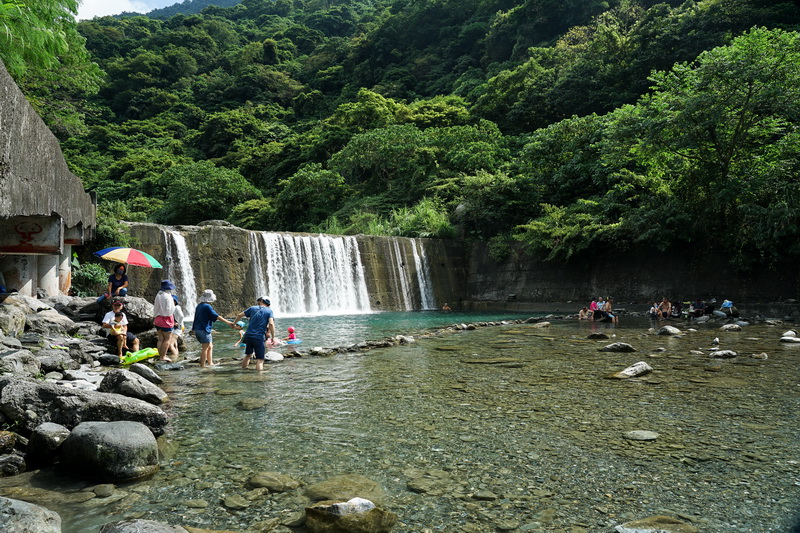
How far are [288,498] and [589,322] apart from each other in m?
14.3

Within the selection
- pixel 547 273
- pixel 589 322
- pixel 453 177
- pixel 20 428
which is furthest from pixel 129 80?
pixel 20 428

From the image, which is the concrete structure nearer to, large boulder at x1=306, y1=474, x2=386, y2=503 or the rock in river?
large boulder at x1=306, y1=474, x2=386, y2=503

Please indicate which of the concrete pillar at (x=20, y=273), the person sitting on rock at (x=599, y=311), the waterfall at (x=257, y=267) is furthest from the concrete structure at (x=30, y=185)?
the person sitting on rock at (x=599, y=311)

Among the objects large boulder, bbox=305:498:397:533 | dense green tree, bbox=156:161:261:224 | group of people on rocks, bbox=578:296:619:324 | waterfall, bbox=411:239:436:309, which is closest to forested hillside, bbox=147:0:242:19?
dense green tree, bbox=156:161:261:224

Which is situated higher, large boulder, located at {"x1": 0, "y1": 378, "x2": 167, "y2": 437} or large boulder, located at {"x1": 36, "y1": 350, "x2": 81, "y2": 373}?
large boulder, located at {"x1": 36, "y1": 350, "x2": 81, "y2": 373}

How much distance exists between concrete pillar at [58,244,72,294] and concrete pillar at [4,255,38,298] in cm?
211

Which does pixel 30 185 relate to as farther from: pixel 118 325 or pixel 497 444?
pixel 118 325

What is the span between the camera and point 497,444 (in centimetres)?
428

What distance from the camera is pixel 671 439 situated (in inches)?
168

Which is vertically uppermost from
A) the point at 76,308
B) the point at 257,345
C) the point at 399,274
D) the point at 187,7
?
the point at 187,7

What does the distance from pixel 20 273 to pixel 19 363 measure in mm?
6152

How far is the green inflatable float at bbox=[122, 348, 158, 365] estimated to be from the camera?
8.12 m

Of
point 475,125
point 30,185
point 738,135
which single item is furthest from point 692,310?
point 475,125

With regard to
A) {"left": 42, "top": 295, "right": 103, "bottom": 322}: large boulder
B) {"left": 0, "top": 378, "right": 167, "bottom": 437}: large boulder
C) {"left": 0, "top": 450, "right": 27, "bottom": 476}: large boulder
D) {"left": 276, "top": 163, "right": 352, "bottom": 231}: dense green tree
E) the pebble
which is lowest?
the pebble
